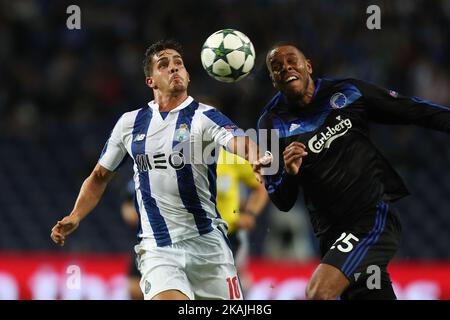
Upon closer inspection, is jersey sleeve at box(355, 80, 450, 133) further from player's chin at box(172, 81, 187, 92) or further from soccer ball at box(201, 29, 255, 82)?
player's chin at box(172, 81, 187, 92)

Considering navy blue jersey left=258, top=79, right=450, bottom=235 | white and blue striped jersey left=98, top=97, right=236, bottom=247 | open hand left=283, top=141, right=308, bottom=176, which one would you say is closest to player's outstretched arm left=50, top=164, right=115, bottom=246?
white and blue striped jersey left=98, top=97, right=236, bottom=247

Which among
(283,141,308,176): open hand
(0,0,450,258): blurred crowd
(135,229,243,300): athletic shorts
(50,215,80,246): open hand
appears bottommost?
(135,229,243,300): athletic shorts

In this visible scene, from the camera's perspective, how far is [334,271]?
532cm

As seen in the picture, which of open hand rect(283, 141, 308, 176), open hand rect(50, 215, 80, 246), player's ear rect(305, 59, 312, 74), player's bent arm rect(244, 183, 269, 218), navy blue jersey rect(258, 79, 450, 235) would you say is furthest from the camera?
player's bent arm rect(244, 183, 269, 218)


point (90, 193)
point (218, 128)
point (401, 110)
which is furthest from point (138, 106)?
point (401, 110)

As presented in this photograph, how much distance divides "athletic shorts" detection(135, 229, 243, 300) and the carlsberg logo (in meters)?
0.87

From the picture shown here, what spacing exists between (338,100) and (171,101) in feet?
3.66

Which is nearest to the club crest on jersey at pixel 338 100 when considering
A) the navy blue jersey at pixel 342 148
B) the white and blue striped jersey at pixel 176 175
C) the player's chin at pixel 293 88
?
the navy blue jersey at pixel 342 148

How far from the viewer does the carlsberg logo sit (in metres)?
5.65

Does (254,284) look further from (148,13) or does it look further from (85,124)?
(148,13)

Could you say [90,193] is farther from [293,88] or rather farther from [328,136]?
[328,136]

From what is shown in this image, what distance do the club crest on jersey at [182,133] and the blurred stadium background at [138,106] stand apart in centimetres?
354

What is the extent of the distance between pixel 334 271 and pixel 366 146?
2.97 feet

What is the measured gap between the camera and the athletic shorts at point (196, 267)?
5.45 m
